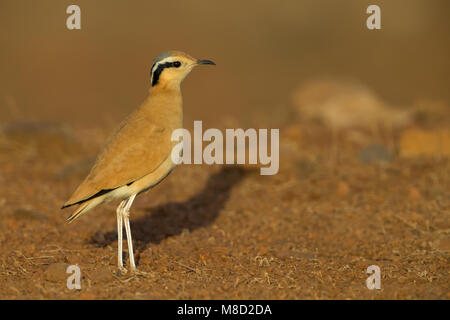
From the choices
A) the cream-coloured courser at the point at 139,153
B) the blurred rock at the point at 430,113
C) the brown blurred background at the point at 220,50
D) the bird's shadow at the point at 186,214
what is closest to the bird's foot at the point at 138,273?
the cream-coloured courser at the point at 139,153

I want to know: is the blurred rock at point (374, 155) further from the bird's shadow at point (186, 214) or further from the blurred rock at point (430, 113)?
the blurred rock at point (430, 113)

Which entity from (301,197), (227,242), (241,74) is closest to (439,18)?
(241,74)

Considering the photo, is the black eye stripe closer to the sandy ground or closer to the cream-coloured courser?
the cream-coloured courser

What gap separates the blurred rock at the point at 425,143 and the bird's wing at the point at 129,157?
15.5ft

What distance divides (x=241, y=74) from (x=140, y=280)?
15.7 metres

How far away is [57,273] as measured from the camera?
4.88 metres

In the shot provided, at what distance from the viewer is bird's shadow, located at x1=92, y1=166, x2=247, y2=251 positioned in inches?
261

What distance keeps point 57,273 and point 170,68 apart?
6.38ft

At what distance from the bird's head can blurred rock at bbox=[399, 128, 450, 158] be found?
4.43 m

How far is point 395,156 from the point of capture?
9109 millimetres

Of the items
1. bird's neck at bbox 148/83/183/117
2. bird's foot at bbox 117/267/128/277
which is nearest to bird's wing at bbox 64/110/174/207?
bird's neck at bbox 148/83/183/117

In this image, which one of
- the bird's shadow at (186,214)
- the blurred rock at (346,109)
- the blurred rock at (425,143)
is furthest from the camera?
the blurred rock at (346,109)

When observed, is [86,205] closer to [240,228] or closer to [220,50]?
[240,228]

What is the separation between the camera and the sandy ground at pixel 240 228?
4730 millimetres
